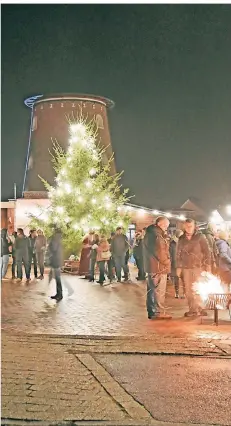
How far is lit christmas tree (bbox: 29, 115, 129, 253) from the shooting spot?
26344 millimetres

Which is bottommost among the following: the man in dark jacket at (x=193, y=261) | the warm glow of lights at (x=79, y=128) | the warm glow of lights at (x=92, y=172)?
the man in dark jacket at (x=193, y=261)

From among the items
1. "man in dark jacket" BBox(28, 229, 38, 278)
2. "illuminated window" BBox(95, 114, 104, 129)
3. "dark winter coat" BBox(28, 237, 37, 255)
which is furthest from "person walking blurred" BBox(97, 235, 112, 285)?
"illuminated window" BBox(95, 114, 104, 129)

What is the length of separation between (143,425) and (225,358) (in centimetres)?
284

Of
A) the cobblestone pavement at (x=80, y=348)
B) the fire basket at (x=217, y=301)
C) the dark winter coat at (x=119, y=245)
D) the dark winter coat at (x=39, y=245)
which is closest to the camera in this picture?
the cobblestone pavement at (x=80, y=348)

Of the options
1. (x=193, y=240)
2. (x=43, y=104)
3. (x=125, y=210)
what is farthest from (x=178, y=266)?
(x=43, y=104)

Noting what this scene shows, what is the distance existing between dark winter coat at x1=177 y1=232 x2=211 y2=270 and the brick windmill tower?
1246 inches

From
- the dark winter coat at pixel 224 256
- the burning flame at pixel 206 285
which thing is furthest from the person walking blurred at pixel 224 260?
the burning flame at pixel 206 285

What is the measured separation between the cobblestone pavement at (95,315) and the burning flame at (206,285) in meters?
0.46

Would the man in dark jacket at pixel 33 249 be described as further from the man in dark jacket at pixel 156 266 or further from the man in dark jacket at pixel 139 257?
the man in dark jacket at pixel 156 266

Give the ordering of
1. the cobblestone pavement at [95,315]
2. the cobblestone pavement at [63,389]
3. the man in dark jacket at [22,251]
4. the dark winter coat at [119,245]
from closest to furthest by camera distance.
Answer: the cobblestone pavement at [63,389], the cobblestone pavement at [95,315], the dark winter coat at [119,245], the man in dark jacket at [22,251]

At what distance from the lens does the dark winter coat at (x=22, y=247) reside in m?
20.7

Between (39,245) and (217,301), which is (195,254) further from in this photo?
(39,245)

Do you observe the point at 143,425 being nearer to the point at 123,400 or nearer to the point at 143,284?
the point at 123,400

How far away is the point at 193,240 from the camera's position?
39.1 ft
